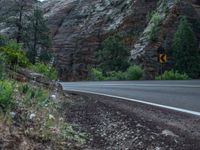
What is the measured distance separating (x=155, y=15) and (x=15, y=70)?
29.1 meters

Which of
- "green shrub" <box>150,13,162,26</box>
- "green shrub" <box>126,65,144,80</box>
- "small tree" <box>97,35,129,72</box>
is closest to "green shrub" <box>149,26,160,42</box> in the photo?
"green shrub" <box>150,13,162,26</box>

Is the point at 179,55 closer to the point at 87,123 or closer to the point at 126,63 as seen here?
the point at 126,63

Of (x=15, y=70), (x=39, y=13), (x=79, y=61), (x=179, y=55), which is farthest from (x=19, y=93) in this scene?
(x=79, y=61)

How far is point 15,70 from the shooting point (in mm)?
10398

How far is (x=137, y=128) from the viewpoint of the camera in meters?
6.01

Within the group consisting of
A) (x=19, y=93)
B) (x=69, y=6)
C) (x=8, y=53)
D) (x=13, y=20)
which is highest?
(x=69, y=6)

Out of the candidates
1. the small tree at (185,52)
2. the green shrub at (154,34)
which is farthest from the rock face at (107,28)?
the small tree at (185,52)

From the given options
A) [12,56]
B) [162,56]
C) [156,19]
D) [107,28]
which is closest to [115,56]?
[156,19]

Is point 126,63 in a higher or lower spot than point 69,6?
lower

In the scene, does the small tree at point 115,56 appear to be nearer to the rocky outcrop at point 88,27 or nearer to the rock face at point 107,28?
the rock face at point 107,28

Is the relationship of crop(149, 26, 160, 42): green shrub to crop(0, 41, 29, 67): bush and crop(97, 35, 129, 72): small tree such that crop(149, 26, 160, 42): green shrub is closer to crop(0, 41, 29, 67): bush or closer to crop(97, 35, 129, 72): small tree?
crop(97, 35, 129, 72): small tree

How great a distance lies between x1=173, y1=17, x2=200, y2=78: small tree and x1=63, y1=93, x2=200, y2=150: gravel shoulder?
76.3 ft

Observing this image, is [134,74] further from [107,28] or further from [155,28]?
[107,28]

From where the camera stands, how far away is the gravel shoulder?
5074 mm
